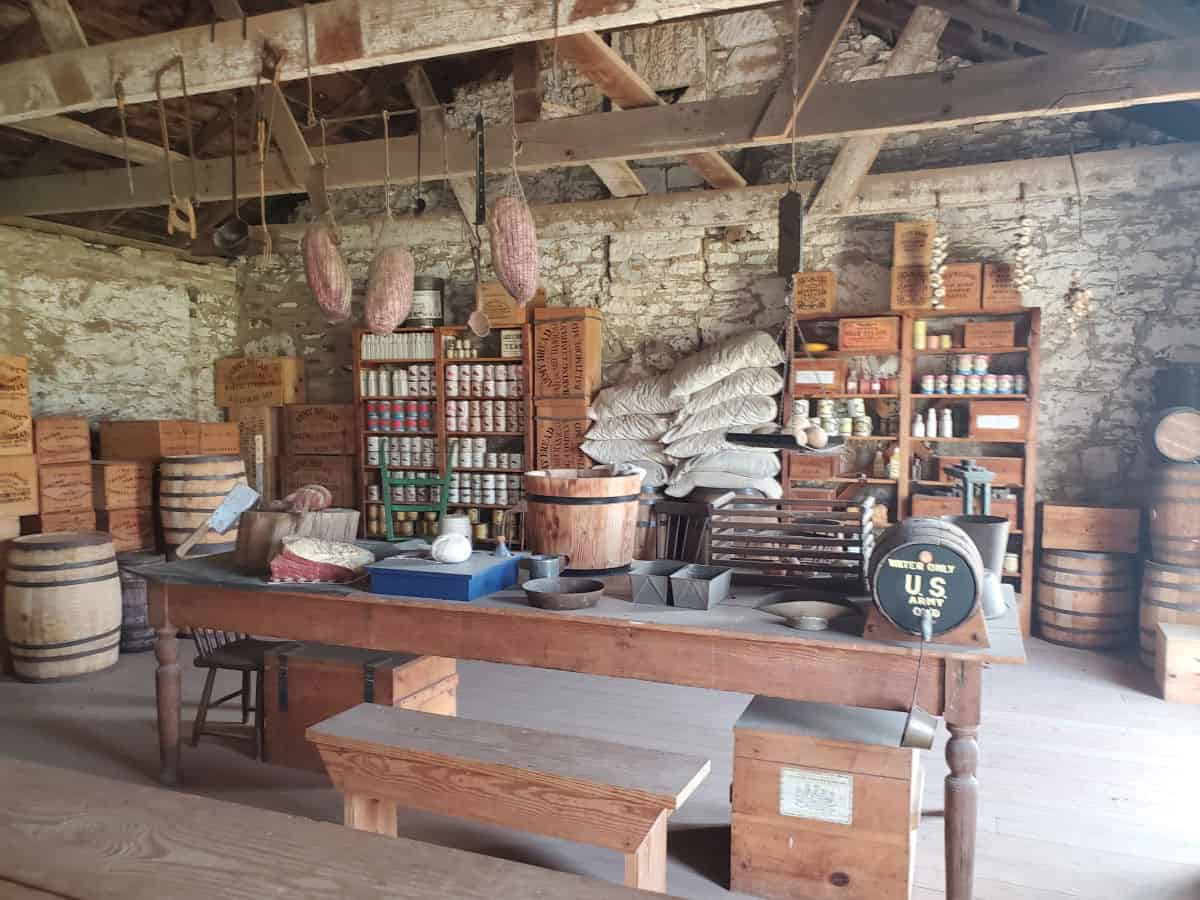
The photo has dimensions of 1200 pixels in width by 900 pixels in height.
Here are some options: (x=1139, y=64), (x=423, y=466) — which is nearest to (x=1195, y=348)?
(x=1139, y=64)

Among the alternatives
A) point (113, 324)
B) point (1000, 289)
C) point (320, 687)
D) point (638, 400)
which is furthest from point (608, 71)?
point (113, 324)

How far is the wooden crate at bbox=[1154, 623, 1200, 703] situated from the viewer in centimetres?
426

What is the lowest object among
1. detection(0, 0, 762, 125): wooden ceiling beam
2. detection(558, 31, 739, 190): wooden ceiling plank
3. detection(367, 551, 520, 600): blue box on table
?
detection(367, 551, 520, 600): blue box on table

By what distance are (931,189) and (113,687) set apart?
601cm

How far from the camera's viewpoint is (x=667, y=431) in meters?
6.11

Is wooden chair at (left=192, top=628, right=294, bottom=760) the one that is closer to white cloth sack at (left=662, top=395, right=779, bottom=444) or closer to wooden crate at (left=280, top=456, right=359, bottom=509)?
white cloth sack at (left=662, top=395, right=779, bottom=444)

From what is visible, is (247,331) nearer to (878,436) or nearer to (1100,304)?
(878,436)

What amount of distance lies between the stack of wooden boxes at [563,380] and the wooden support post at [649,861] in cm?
425

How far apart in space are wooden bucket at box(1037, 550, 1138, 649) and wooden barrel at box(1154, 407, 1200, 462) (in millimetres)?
729

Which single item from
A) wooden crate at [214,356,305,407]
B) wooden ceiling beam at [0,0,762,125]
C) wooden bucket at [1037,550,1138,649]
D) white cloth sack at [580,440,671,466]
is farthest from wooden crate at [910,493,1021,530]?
wooden crate at [214,356,305,407]

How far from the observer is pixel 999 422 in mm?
5531

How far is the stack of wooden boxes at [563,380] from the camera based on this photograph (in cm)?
642

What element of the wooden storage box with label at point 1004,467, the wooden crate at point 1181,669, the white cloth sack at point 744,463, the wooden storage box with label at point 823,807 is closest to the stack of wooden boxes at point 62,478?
the white cloth sack at point 744,463

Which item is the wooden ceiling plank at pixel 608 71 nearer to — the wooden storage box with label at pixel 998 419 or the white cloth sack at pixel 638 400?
the white cloth sack at pixel 638 400
